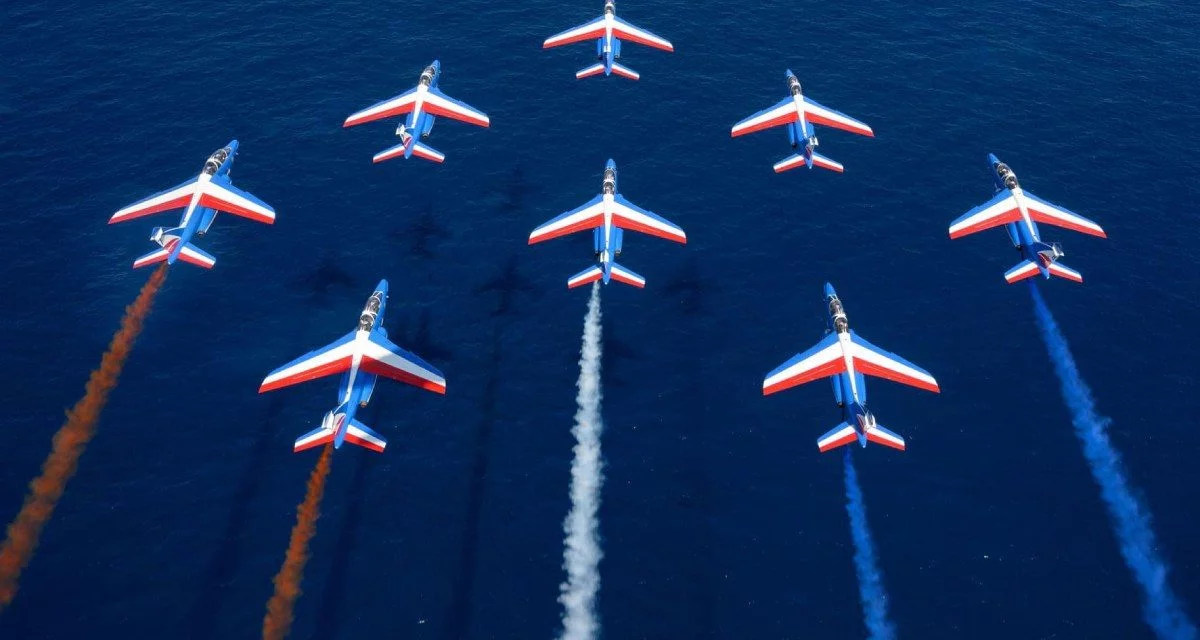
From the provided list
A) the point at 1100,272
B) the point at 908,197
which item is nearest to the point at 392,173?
the point at 908,197

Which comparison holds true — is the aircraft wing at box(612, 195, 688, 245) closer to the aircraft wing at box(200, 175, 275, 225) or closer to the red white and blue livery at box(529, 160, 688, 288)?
the red white and blue livery at box(529, 160, 688, 288)

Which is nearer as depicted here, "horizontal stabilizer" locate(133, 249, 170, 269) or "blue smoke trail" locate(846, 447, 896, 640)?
"blue smoke trail" locate(846, 447, 896, 640)

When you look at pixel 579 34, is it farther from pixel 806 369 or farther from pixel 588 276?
pixel 806 369

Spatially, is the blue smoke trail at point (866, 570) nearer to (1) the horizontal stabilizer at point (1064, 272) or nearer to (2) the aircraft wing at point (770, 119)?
(1) the horizontal stabilizer at point (1064, 272)

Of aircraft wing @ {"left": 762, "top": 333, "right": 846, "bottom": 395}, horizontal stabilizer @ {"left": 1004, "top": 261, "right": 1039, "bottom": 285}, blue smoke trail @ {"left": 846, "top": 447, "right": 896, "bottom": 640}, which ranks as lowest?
blue smoke trail @ {"left": 846, "top": 447, "right": 896, "bottom": 640}

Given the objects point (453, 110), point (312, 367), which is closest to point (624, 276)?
point (312, 367)

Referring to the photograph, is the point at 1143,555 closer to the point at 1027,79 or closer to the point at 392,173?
the point at 1027,79

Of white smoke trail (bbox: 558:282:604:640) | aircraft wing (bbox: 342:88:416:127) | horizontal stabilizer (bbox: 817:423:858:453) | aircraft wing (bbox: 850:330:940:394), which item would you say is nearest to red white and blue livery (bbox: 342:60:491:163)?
aircraft wing (bbox: 342:88:416:127)
